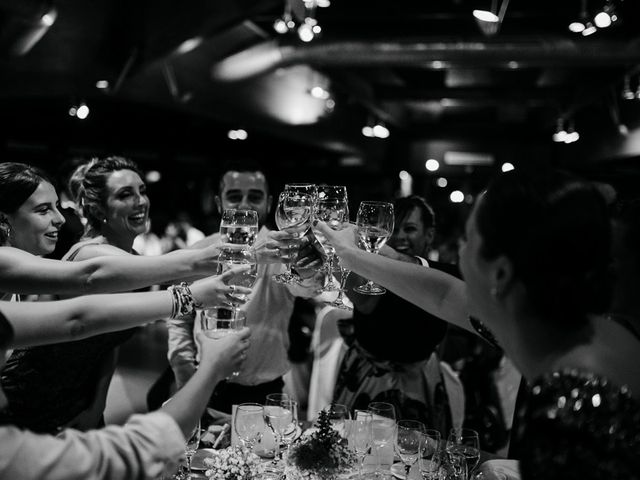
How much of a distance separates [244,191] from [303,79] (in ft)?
24.8

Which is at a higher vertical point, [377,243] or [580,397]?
[377,243]

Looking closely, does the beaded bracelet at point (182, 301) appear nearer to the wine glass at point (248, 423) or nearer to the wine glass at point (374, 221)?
the wine glass at point (248, 423)

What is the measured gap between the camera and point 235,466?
1609mm

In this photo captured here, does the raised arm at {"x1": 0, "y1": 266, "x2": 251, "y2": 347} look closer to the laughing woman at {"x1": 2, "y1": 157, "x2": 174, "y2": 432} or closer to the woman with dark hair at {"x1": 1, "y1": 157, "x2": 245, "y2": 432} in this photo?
the woman with dark hair at {"x1": 1, "y1": 157, "x2": 245, "y2": 432}

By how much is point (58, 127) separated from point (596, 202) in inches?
355

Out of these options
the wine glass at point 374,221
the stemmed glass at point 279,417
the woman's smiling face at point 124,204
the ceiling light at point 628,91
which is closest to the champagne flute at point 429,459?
the stemmed glass at point 279,417

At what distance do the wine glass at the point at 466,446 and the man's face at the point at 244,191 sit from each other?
1739mm

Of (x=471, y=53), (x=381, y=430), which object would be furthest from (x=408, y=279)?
(x=471, y=53)

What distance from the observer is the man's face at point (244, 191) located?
10.4ft

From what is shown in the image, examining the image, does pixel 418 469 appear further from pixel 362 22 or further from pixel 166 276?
pixel 362 22

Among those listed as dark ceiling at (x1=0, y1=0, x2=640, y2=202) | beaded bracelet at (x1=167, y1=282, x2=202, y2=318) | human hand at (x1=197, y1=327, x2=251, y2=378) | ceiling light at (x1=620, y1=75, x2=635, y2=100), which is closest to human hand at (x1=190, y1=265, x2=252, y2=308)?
beaded bracelet at (x1=167, y1=282, x2=202, y2=318)

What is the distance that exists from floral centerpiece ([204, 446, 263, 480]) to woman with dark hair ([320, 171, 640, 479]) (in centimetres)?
77

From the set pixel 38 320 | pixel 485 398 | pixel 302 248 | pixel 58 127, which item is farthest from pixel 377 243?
pixel 58 127

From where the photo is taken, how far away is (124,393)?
487 cm
